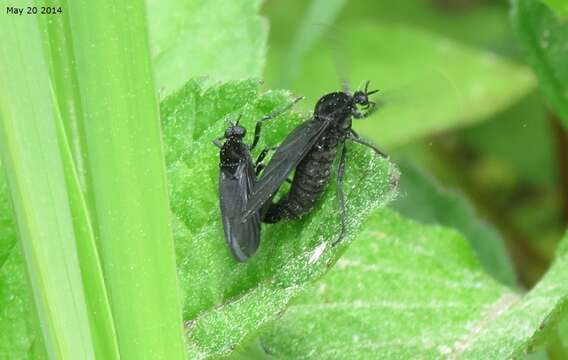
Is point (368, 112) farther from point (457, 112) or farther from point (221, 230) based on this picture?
point (457, 112)

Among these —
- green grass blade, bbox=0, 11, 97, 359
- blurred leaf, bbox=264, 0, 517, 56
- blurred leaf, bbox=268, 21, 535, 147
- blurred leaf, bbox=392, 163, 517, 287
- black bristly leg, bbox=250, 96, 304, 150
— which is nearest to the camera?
green grass blade, bbox=0, 11, 97, 359

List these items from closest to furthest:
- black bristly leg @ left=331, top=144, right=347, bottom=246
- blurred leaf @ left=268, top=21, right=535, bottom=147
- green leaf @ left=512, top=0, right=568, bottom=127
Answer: black bristly leg @ left=331, top=144, right=347, bottom=246, green leaf @ left=512, top=0, right=568, bottom=127, blurred leaf @ left=268, top=21, right=535, bottom=147

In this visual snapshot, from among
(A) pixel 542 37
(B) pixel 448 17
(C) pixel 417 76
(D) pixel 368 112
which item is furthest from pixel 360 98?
(B) pixel 448 17

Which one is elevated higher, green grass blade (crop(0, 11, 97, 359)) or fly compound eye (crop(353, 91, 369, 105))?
green grass blade (crop(0, 11, 97, 359))

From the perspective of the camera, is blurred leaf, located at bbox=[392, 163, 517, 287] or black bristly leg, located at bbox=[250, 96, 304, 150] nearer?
black bristly leg, located at bbox=[250, 96, 304, 150]

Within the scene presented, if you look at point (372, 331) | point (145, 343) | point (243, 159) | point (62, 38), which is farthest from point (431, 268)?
point (62, 38)

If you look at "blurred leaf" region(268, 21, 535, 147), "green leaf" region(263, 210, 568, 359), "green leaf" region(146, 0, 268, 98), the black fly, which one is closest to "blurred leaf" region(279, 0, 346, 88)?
"blurred leaf" region(268, 21, 535, 147)

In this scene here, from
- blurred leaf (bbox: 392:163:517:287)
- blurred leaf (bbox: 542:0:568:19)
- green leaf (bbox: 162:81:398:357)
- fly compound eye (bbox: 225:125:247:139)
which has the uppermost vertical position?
blurred leaf (bbox: 542:0:568:19)

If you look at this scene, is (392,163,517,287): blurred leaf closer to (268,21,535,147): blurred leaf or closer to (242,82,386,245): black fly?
(268,21,535,147): blurred leaf
